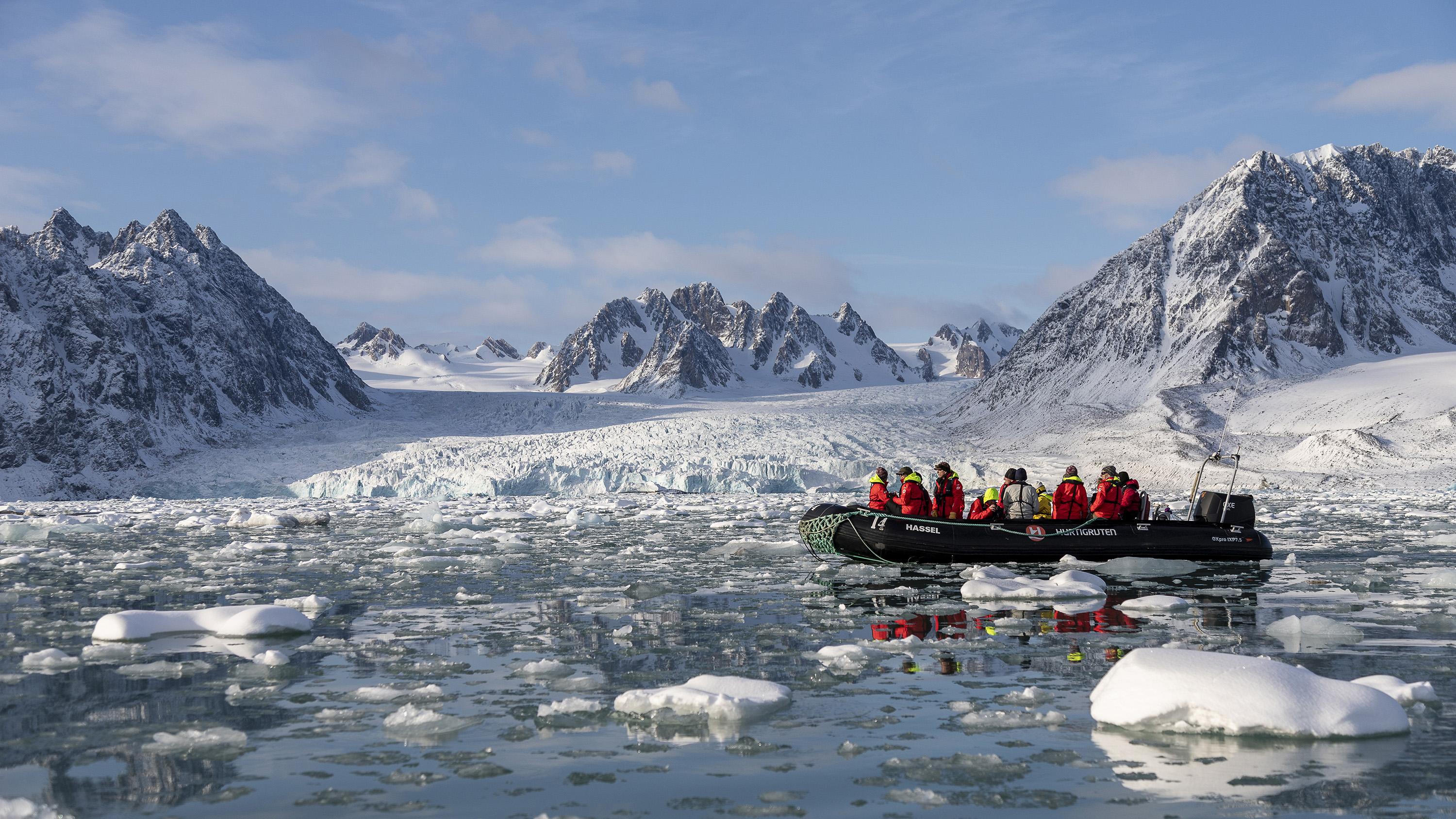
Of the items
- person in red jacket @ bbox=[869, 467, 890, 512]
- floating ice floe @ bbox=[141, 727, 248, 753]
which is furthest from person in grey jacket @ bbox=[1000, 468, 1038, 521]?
floating ice floe @ bbox=[141, 727, 248, 753]

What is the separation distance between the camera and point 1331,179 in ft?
307

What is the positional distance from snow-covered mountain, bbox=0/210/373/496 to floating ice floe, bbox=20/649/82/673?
53716 millimetres

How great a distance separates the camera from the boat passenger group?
688 inches

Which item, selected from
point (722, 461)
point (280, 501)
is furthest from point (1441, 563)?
point (280, 501)

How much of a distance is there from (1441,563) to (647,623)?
49.2 ft

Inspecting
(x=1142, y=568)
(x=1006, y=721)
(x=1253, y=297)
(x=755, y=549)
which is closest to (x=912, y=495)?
(x=755, y=549)

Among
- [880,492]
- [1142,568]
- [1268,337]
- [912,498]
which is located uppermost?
[1268,337]

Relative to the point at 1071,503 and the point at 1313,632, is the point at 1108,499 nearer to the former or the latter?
the point at 1071,503

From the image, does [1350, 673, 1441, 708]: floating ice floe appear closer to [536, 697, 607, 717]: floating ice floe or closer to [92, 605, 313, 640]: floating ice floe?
[536, 697, 607, 717]: floating ice floe

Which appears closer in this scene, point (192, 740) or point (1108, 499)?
point (192, 740)

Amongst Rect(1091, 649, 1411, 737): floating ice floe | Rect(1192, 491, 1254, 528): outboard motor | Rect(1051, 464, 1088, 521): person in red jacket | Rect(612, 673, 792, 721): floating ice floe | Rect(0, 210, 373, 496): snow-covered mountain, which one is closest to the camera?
Rect(1091, 649, 1411, 737): floating ice floe

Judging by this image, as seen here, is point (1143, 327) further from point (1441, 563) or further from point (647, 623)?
point (647, 623)

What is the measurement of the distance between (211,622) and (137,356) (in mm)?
67596

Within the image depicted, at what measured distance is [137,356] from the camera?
6712cm
